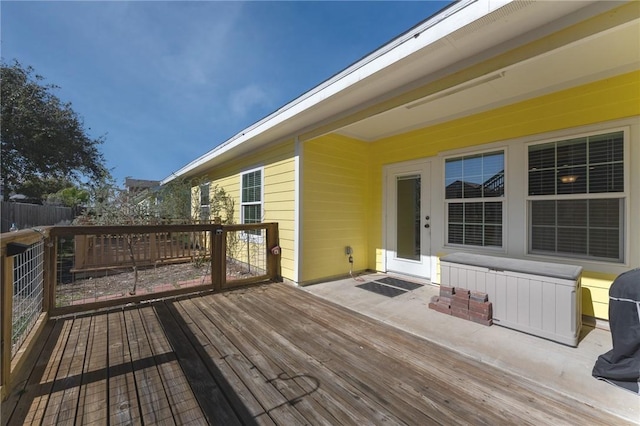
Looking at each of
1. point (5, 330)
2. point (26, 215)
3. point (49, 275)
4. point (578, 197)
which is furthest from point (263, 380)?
point (26, 215)

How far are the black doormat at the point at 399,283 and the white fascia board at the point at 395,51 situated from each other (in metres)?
2.94

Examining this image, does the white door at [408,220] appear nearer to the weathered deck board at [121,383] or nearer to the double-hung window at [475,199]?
the double-hung window at [475,199]

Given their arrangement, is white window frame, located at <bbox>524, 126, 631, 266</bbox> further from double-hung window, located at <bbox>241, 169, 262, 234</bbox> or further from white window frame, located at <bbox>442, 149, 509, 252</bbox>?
double-hung window, located at <bbox>241, 169, 262, 234</bbox>

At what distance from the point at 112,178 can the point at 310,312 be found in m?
4.82

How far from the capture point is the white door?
14.1 ft

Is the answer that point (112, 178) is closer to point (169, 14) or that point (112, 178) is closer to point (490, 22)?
point (169, 14)

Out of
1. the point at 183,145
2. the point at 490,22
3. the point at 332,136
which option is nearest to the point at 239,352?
the point at 490,22

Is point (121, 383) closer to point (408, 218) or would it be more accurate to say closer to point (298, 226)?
point (298, 226)

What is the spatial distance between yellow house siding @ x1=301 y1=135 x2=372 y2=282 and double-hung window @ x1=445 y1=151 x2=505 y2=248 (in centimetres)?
150

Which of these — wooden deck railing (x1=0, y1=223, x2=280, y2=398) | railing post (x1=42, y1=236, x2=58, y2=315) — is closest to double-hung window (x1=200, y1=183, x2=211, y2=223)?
wooden deck railing (x1=0, y1=223, x2=280, y2=398)

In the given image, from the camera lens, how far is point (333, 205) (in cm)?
465

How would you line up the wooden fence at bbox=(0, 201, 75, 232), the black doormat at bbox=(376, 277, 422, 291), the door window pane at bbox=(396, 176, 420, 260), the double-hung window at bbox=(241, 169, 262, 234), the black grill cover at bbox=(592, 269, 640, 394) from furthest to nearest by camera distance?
the wooden fence at bbox=(0, 201, 75, 232), the double-hung window at bbox=(241, 169, 262, 234), the door window pane at bbox=(396, 176, 420, 260), the black doormat at bbox=(376, 277, 422, 291), the black grill cover at bbox=(592, 269, 640, 394)

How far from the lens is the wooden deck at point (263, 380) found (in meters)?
1.53

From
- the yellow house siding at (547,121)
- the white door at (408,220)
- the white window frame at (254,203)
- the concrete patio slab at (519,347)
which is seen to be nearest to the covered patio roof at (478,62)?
the yellow house siding at (547,121)
